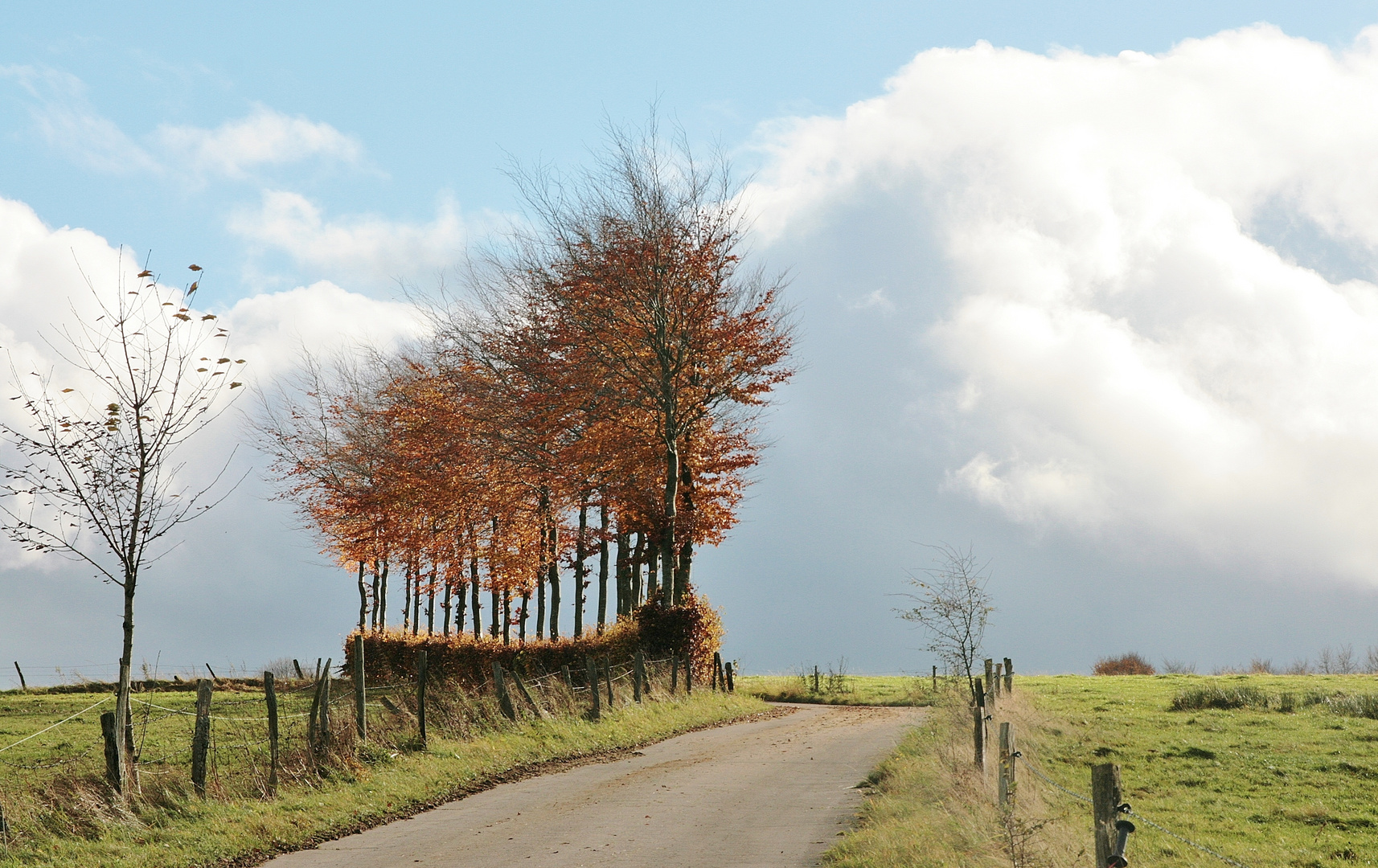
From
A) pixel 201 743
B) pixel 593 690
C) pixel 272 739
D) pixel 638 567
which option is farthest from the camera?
pixel 638 567

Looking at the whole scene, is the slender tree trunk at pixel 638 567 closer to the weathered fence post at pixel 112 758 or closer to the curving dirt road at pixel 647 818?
the curving dirt road at pixel 647 818

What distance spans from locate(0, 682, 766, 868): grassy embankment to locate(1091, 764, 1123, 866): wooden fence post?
910cm

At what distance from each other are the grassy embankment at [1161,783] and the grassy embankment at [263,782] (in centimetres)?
630

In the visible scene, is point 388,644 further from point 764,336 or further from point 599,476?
point 764,336

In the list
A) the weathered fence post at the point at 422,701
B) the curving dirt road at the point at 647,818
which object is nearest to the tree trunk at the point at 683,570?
the curving dirt road at the point at 647,818

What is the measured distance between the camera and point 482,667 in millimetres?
30297

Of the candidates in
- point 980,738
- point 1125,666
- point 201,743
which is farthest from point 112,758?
point 1125,666

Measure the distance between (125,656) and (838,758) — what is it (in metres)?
12.0

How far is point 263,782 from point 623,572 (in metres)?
23.6

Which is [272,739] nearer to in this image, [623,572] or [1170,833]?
[1170,833]

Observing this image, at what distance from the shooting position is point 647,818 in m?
13.1

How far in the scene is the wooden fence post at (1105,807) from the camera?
296 inches

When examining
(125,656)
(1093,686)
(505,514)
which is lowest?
(1093,686)

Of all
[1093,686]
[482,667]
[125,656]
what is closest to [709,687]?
[482,667]
